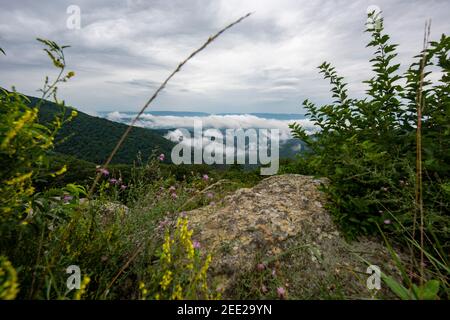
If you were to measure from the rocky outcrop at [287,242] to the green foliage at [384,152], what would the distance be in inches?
10.4

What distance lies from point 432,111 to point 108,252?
3732 mm

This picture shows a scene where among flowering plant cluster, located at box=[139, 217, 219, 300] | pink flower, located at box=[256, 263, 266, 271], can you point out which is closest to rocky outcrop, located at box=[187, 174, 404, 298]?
pink flower, located at box=[256, 263, 266, 271]

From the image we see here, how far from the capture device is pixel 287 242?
2795 mm

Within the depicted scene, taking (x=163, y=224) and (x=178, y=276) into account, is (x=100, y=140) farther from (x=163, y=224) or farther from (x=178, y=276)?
(x=178, y=276)

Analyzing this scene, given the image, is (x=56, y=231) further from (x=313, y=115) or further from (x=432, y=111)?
(x=432, y=111)

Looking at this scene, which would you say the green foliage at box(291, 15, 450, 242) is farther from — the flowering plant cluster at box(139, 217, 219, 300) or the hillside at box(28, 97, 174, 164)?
the hillside at box(28, 97, 174, 164)

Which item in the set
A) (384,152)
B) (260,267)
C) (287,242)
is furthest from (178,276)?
(384,152)

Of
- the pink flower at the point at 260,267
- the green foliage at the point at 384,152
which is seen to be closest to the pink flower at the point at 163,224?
the pink flower at the point at 260,267

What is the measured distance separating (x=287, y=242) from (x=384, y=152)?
1.36 meters

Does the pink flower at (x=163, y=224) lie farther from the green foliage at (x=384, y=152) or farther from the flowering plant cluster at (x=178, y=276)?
the green foliage at (x=384, y=152)

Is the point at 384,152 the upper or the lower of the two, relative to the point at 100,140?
lower

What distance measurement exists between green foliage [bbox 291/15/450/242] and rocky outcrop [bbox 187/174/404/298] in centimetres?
26
